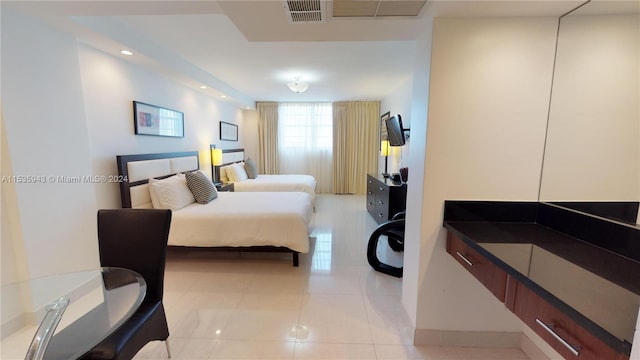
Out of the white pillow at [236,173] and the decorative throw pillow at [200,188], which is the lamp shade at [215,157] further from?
the decorative throw pillow at [200,188]

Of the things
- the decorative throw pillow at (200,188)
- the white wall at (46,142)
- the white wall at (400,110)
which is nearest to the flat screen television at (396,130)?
the white wall at (400,110)

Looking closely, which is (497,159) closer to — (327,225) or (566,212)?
(566,212)

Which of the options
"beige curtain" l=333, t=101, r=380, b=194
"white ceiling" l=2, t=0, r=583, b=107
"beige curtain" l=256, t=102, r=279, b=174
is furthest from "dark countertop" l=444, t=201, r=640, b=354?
"beige curtain" l=256, t=102, r=279, b=174

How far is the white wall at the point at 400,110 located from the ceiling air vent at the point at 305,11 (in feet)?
9.66

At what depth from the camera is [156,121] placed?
131 inches

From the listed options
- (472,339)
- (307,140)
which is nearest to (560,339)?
(472,339)

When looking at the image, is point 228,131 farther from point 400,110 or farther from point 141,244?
point 141,244

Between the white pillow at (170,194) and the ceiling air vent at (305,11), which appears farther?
the white pillow at (170,194)

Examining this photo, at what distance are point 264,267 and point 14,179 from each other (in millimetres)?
2015

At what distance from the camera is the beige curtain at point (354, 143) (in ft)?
21.4

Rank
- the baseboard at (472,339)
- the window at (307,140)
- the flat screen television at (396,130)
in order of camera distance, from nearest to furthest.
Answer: the baseboard at (472,339) → the flat screen television at (396,130) → the window at (307,140)

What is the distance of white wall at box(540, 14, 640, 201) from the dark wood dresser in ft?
7.22

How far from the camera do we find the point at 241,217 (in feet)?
9.00

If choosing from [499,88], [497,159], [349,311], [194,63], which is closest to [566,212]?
[497,159]
